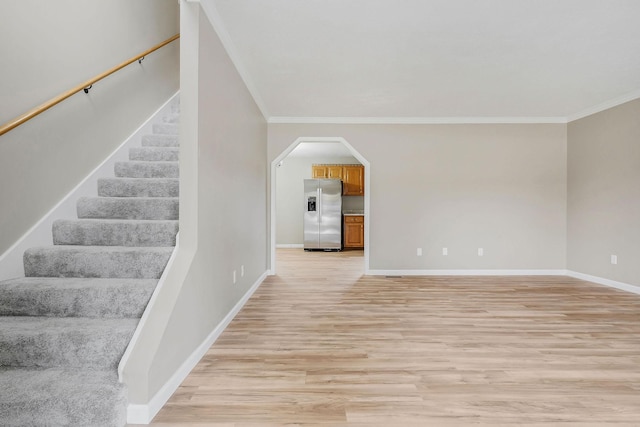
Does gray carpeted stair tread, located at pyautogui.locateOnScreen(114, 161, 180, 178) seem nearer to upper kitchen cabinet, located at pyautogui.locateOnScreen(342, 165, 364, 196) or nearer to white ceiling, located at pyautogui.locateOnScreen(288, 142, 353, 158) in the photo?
white ceiling, located at pyautogui.locateOnScreen(288, 142, 353, 158)

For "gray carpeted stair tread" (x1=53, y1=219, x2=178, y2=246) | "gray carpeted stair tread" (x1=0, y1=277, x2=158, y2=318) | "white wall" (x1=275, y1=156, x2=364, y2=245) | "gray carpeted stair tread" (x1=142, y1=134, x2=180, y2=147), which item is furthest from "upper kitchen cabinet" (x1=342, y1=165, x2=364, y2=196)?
"gray carpeted stair tread" (x1=0, y1=277, x2=158, y2=318)

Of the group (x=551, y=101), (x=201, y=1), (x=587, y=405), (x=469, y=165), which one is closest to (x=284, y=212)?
(x=469, y=165)

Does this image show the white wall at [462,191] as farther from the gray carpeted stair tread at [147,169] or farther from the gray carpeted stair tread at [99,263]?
the gray carpeted stair tread at [99,263]

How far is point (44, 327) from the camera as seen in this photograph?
184 cm

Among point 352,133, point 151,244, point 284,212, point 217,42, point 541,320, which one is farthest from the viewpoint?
point 284,212

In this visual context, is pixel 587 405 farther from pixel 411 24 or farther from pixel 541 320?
pixel 411 24

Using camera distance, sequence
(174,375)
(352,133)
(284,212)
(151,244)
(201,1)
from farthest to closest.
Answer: (284,212) → (352,133) → (151,244) → (201,1) → (174,375)

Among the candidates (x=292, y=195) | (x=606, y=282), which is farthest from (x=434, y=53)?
(x=292, y=195)

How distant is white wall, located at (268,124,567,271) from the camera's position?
547 cm

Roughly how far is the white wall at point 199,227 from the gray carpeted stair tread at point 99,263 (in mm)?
240

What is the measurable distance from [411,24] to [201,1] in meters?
1.60

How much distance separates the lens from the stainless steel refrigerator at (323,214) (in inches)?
336

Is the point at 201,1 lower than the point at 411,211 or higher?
higher

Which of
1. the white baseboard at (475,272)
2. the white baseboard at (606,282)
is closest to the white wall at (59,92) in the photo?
the white baseboard at (475,272)
